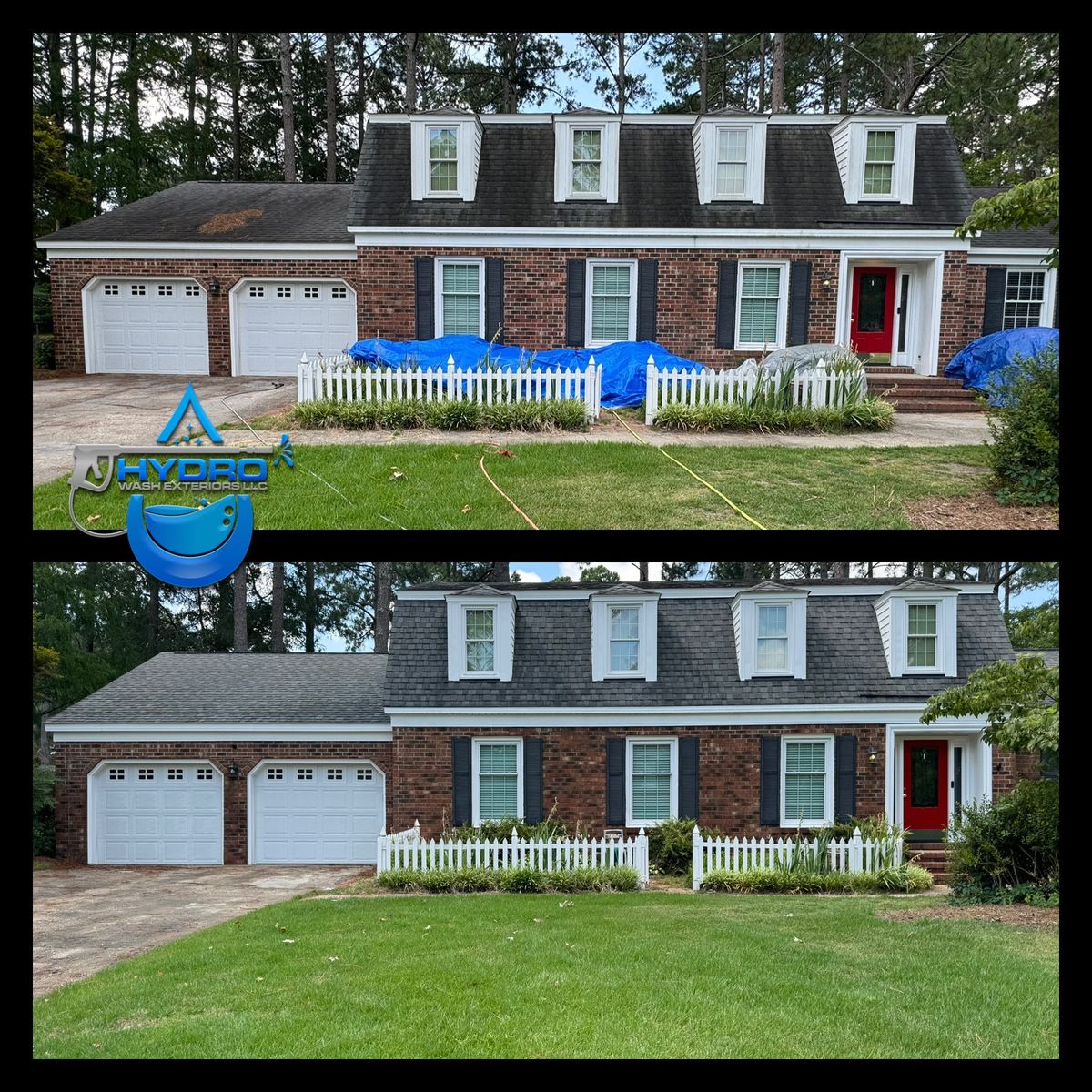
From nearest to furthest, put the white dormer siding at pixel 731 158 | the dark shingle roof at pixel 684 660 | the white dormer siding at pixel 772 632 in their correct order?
the white dormer siding at pixel 731 158 < the dark shingle roof at pixel 684 660 < the white dormer siding at pixel 772 632

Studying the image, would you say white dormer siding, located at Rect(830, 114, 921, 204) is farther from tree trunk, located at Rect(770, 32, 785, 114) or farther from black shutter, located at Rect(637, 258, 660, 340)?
black shutter, located at Rect(637, 258, 660, 340)

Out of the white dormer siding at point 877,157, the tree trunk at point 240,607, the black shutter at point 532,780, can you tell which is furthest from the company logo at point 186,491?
the tree trunk at point 240,607

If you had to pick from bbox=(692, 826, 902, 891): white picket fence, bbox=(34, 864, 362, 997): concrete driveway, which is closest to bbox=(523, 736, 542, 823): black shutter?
bbox=(692, 826, 902, 891): white picket fence

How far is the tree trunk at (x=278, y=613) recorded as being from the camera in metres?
15.8

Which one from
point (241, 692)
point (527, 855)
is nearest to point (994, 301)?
point (527, 855)

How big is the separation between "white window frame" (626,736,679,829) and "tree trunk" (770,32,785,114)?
7.10 m

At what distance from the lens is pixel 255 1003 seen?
7270mm

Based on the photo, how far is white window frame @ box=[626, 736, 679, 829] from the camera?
11594 mm

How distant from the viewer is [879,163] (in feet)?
37.0

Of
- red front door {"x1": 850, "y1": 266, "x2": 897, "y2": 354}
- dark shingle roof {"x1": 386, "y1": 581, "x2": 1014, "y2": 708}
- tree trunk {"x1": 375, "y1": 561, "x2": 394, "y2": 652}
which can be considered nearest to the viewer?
dark shingle roof {"x1": 386, "y1": 581, "x2": 1014, "y2": 708}

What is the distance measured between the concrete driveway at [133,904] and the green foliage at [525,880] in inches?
55.9

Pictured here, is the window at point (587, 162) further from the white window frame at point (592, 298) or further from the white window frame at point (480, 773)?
the white window frame at point (480, 773)
